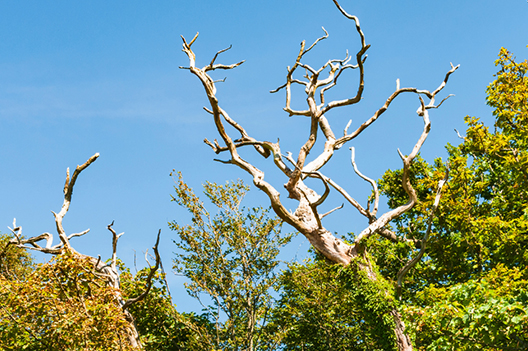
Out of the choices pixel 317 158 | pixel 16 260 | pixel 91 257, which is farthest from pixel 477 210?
pixel 16 260

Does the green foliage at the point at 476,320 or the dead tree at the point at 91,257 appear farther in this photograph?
the dead tree at the point at 91,257

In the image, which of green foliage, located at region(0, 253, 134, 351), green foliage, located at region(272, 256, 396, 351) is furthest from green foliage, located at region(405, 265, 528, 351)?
green foliage, located at region(0, 253, 134, 351)

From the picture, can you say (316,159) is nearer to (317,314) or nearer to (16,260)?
(317,314)

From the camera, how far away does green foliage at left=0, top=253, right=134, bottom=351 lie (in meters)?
11.4

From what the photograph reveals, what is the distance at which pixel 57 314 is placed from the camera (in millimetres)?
11594

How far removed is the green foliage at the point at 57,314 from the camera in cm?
A: 1137

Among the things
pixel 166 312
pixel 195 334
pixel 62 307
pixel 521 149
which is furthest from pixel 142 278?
pixel 521 149

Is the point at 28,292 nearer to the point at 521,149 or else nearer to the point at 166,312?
the point at 166,312

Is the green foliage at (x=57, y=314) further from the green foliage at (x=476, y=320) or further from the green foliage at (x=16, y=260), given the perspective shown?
the green foliage at (x=16, y=260)

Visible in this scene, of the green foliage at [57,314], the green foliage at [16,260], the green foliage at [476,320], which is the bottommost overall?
the green foliage at [476,320]

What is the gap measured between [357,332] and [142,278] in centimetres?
694

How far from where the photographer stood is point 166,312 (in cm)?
1575

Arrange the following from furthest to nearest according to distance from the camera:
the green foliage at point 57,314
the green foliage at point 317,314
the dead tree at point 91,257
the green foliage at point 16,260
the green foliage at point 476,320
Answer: the green foliage at point 16,260 < the green foliage at point 317,314 < the dead tree at point 91,257 < the green foliage at point 57,314 < the green foliage at point 476,320

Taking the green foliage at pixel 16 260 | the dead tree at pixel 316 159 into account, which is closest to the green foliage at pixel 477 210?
the dead tree at pixel 316 159
